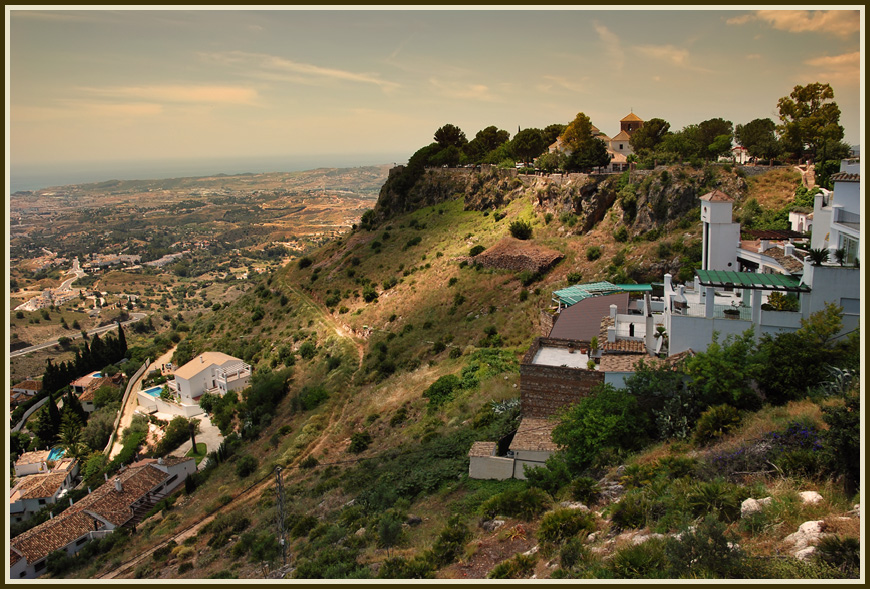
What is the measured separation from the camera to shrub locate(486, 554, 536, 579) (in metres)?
8.39

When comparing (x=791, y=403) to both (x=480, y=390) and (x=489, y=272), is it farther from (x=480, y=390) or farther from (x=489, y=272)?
(x=489, y=272)

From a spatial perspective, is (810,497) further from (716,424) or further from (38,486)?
(38,486)

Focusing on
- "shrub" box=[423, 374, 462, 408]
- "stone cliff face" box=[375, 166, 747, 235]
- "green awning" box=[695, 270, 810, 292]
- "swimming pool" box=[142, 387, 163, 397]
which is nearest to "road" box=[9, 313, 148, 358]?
"swimming pool" box=[142, 387, 163, 397]

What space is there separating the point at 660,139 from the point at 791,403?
32.7 metres

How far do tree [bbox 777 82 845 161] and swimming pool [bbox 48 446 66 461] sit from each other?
50923mm

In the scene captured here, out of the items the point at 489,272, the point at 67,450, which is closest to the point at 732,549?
the point at 489,272

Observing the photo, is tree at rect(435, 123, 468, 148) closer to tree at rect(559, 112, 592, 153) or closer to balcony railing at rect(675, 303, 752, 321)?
tree at rect(559, 112, 592, 153)

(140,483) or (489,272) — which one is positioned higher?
(489,272)

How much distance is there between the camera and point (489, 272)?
34.1m

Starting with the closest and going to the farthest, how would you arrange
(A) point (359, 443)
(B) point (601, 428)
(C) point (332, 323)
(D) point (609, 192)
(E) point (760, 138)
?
(B) point (601, 428) → (A) point (359, 443) → (E) point (760, 138) → (D) point (609, 192) → (C) point (332, 323)

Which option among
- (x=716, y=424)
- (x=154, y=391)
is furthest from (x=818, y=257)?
(x=154, y=391)

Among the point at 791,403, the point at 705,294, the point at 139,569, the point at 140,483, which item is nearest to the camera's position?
the point at 791,403

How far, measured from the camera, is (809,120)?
2817cm

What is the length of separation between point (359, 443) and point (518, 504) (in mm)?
10939
